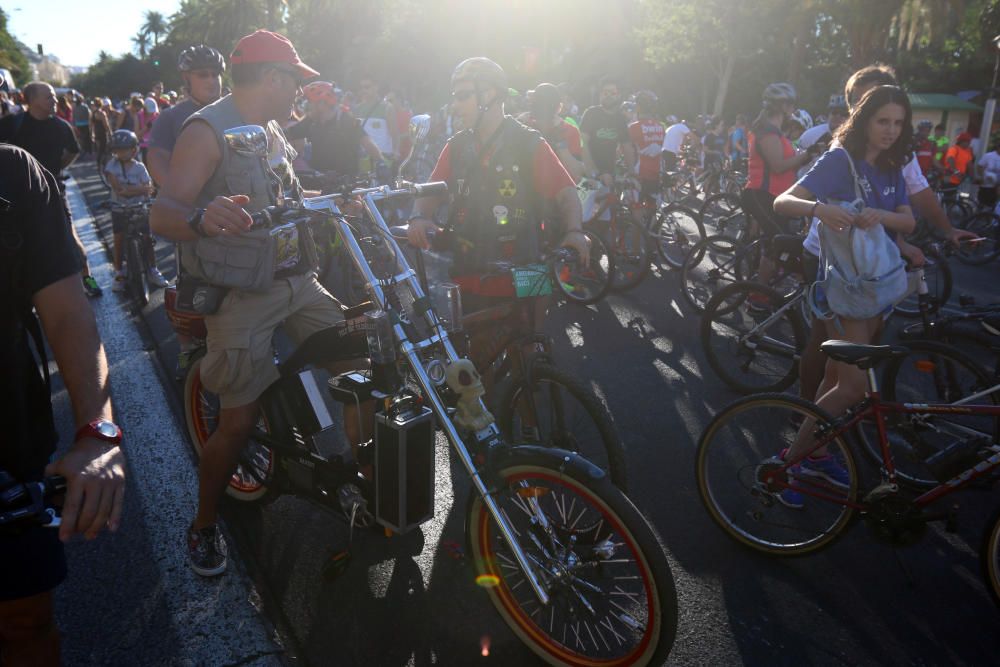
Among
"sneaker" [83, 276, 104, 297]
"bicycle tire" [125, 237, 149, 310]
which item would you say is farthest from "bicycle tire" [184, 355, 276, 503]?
"sneaker" [83, 276, 104, 297]

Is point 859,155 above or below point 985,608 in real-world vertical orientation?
above

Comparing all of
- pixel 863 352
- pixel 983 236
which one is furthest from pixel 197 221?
pixel 983 236

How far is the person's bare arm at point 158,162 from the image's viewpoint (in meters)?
4.88

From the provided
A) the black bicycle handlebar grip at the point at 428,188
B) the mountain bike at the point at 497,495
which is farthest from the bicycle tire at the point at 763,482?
the black bicycle handlebar grip at the point at 428,188

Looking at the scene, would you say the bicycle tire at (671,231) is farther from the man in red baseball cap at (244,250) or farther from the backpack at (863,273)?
the man in red baseball cap at (244,250)

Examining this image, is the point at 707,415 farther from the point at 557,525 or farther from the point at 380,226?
the point at 380,226

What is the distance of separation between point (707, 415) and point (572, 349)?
61.2 inches

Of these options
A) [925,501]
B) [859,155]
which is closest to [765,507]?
[925,501]

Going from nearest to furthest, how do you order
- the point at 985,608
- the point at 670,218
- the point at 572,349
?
the point at 985,608
the point at 572,349
the point at 670,218

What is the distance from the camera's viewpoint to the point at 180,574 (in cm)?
322

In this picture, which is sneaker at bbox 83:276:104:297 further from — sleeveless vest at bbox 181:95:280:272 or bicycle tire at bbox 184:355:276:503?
sleeveless vest at bbox 181:95:280:272

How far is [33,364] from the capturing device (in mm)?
1812

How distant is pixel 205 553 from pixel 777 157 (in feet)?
19.2

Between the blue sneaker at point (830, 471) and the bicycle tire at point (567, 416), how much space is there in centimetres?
83
